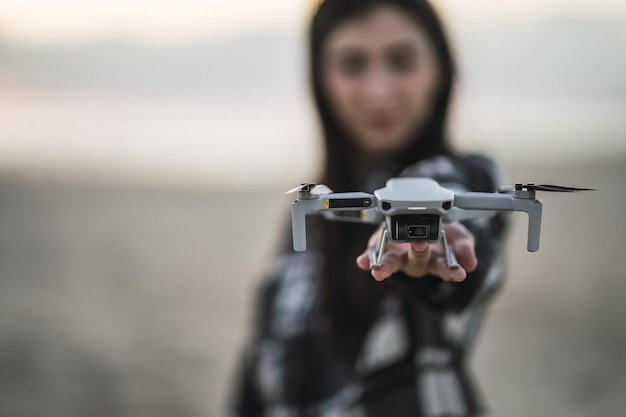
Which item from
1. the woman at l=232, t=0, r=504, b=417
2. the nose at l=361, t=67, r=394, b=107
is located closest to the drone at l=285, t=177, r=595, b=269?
the woman at l=232, t=0, r=504, b=417

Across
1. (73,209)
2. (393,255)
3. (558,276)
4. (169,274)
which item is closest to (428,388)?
(393,255)

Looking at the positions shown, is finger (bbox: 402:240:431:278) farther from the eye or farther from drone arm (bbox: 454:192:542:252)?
Answer: the eye

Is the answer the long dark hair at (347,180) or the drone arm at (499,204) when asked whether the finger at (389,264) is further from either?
the long dark hair at (347,180)

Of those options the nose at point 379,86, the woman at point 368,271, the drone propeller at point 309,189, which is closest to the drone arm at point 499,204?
the drone propeller at point 309,189

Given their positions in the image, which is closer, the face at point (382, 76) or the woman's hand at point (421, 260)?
the woman's hand at point (421, 260)

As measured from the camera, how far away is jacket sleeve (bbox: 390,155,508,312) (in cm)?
68

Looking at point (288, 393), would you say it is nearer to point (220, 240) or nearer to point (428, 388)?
point (428, 388)

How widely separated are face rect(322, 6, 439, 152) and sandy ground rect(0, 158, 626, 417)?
1.68 feet

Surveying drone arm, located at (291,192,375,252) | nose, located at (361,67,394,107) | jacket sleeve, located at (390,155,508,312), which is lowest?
jacket sleeve, located at (390,155,508,312)

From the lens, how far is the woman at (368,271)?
102 centimetres

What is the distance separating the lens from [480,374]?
192 centimetres

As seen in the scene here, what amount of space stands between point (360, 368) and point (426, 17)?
0.59 m

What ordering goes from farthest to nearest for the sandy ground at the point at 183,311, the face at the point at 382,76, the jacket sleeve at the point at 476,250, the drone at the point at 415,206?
the sandy ground at the point at 183,311 → the face at the point at 382,76 → the jacket sleeve at the point at 476,250 → the drone at the point at 415,206

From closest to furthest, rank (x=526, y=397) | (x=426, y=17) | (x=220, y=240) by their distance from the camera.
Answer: (x=426, y=17)
(x=526, y=397)
(x=220, y=240)
